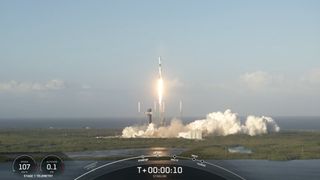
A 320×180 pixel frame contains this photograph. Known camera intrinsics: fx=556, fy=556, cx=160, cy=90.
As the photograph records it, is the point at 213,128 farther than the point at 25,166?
Yes

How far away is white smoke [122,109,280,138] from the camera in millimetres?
154125

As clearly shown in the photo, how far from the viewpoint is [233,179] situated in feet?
151

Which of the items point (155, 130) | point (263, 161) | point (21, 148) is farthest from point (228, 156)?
point (155, 130)

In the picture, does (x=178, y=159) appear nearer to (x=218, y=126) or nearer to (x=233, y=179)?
(x=233, y=179)

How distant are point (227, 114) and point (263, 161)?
87.0m

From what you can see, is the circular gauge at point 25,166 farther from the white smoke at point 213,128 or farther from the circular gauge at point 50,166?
the white smoke at point 213,128

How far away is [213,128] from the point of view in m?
163

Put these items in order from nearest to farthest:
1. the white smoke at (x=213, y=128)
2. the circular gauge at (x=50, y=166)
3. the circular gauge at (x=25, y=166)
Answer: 1. the circular gauge at (x=50, y=166)
2. the circular gauge at (x=25, y=166)
3. the white smoke at (x=213, y=128)

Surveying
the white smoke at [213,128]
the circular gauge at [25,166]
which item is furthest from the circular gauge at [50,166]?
the white smoke at [213,128]

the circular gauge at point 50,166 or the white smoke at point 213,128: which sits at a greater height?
the white smoke at point 213,128

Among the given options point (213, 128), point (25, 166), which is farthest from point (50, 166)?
point (213, 128)

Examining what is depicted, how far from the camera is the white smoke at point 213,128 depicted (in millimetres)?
154125

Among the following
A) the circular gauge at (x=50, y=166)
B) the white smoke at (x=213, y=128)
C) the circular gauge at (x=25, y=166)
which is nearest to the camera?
the circular gauge at (x=50, y=166)

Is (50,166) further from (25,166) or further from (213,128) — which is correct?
(213,128)
